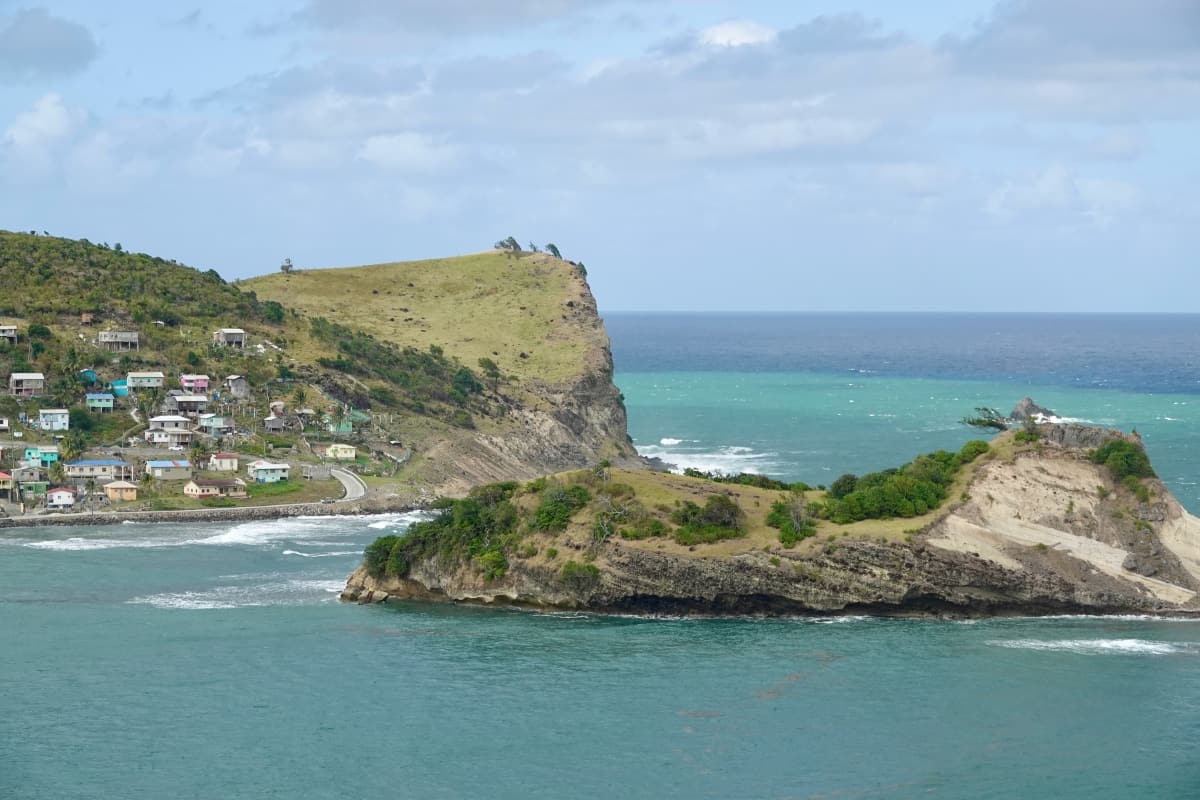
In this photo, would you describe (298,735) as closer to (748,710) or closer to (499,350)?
(748,710)

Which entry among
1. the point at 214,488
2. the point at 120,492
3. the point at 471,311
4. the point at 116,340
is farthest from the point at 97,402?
the point at 471,311

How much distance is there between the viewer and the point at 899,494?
78688 millimetres

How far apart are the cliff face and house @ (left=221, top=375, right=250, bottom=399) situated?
62.9 meters

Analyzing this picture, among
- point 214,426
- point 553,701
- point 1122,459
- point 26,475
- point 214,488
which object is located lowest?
point 553,701

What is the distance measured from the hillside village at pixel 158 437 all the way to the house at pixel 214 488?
84 mm

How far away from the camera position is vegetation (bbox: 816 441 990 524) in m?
78.2

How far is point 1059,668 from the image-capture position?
215 ft

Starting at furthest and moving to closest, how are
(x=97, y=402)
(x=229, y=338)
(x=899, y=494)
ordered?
(x=229, y=338), (x=97, y=402), (x=899, y=494)

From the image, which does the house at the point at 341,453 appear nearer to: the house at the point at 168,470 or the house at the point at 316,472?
the house at the point at 316,472

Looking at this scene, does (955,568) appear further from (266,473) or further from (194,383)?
(194,383)

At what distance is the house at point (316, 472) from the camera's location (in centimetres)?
12138

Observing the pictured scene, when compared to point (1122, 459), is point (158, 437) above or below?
below

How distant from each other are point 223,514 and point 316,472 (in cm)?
1180

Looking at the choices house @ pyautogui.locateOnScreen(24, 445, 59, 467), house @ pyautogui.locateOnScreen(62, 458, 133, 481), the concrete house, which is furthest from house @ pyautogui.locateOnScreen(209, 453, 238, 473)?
the concrete house
